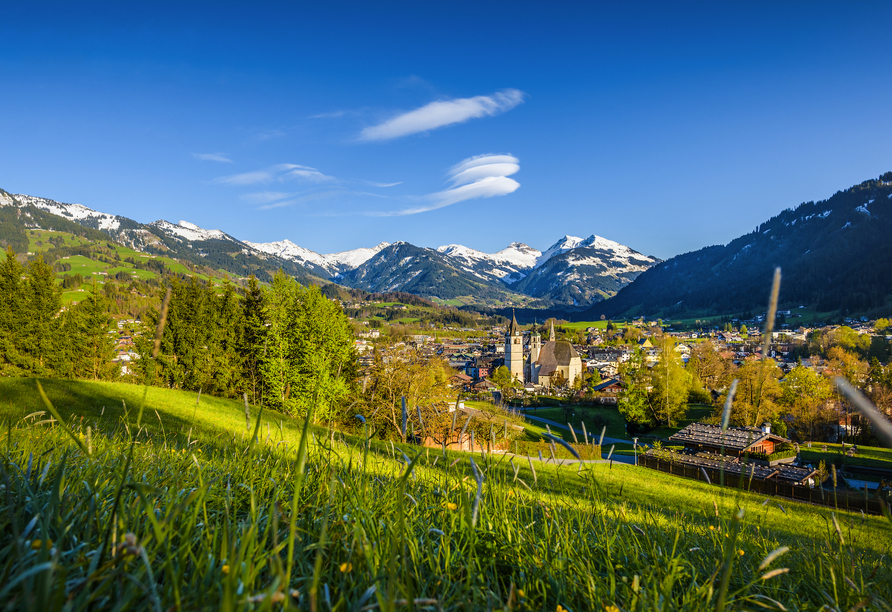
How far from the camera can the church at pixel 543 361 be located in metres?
89.4

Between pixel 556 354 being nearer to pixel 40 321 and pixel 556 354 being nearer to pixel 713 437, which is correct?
pixel 713 437

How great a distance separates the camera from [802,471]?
75.8 ft

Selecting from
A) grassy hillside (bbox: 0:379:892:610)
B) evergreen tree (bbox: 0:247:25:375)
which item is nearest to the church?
evergreen tree (bbox: 0:247:25:375)


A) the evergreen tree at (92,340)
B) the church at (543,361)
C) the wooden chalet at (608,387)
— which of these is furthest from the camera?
the church at (543,361)

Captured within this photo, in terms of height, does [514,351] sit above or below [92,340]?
below

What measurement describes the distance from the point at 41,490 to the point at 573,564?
2731 millimetres

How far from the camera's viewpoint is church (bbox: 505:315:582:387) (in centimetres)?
8944

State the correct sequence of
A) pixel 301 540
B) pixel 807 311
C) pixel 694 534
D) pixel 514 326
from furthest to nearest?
pixel 807 311 < pixel 514 326 < pixel 694 534 < pixel 301 540

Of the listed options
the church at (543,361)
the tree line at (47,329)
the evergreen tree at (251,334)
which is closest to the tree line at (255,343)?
the evergreen tree at (251,334)

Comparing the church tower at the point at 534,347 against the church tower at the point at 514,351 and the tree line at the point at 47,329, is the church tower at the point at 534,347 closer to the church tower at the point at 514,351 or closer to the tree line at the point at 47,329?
the church tower at the point at 514,351

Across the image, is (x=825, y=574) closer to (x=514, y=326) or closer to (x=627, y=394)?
(x=627, y=394)

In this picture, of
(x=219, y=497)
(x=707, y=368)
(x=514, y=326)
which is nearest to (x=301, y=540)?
(x=219, y=497)

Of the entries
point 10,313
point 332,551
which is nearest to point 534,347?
point 10,313

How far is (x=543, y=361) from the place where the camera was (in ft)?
305
